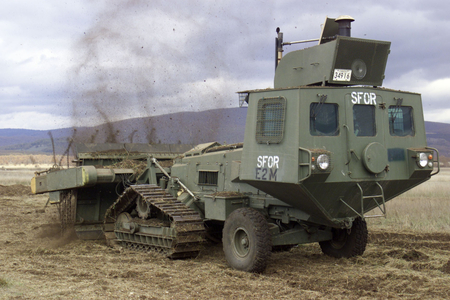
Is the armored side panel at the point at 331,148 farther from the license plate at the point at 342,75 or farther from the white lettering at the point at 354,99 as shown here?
the license plate at the point at 342,75

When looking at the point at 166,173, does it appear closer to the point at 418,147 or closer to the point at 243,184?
the point at 243,184

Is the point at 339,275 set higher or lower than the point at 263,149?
lower

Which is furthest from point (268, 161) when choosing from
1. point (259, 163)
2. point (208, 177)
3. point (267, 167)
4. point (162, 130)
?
point (162, 130)

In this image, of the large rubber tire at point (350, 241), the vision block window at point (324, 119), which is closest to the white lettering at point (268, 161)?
the vision block window at point (324, 119)

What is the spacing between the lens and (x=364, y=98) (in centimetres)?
823

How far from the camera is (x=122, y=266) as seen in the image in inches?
349

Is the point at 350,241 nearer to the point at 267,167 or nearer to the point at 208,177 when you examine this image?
the point at 267,167

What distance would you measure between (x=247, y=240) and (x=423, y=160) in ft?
10.2

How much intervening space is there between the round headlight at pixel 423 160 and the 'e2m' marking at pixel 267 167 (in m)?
2.41

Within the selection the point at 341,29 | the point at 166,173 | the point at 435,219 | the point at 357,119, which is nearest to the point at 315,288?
the point at 357,119

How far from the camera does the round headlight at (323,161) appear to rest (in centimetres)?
740

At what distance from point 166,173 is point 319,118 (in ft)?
14.9

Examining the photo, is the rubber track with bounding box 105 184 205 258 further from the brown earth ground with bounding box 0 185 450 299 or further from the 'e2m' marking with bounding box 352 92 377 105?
the 'e2m' marking with bounding box 352 92 377 105

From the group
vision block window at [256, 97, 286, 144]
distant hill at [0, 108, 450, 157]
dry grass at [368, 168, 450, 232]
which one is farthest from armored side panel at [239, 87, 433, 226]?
distant hill at [0, 108, 450, 157]
